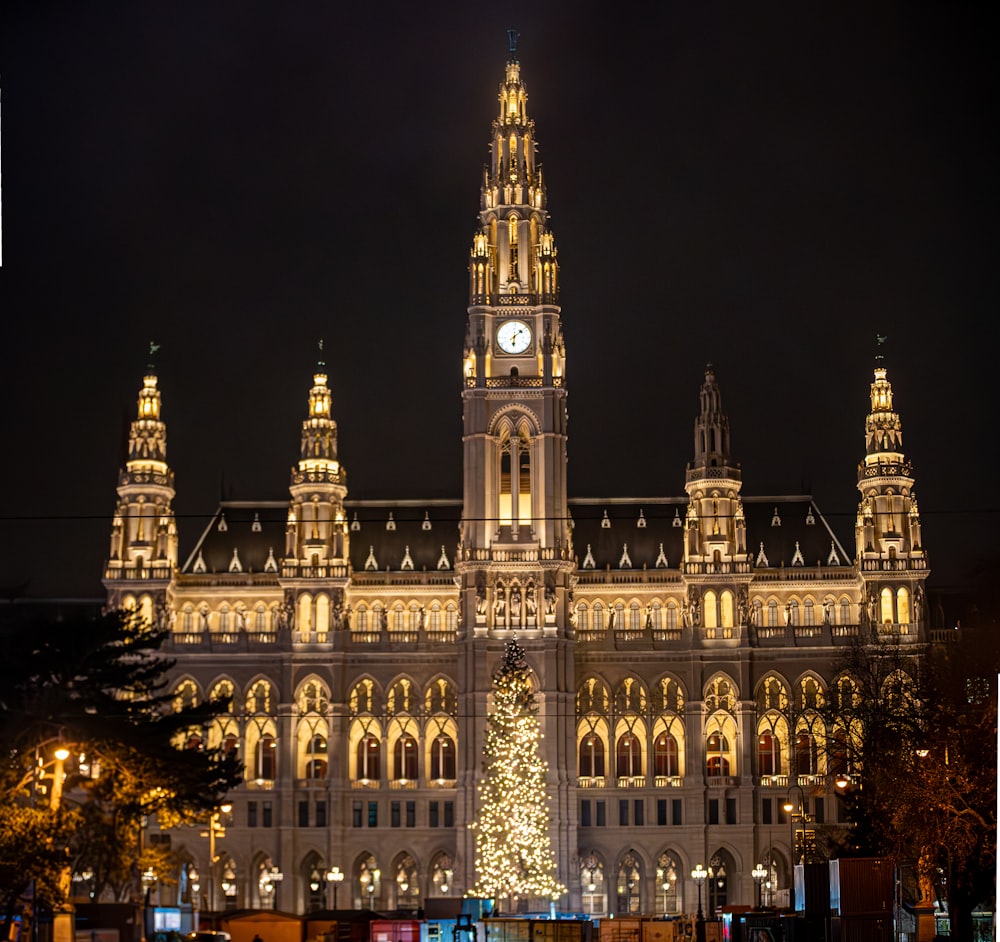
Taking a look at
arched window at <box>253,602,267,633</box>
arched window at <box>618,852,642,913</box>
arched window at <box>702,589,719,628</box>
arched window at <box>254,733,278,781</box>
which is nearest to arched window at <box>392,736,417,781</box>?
arched window at <box>254,733,278,781</box>

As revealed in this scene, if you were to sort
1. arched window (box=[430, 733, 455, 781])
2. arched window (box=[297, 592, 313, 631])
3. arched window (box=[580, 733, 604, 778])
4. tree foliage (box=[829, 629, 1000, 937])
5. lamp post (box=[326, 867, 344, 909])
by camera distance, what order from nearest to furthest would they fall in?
tree foliage (box=[829, 629, 1000, 937]), lamp post (box=[326, 867, 344, 909]), arched window (box=[580, 733, 604, 778]), arched window (box=[430, 733, 455, 781]), arched window (box=[297, 592, 313, 631])

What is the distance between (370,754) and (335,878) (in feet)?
27.5

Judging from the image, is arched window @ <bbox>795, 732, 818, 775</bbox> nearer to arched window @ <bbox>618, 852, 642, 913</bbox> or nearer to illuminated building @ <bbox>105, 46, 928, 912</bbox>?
illuminated building @ <bbox>105, 46, 928, 912</bbox>

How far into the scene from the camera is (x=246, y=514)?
134m

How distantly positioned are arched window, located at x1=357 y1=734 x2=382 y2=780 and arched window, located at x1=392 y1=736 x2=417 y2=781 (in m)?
1.04

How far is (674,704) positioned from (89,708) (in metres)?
65.9

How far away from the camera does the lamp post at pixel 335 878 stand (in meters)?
117

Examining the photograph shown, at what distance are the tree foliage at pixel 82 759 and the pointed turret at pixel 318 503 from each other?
59.8 m

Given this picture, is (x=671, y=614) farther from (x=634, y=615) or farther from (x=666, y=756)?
(x=666, y=756)

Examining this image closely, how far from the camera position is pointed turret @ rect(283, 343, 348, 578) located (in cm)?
12406

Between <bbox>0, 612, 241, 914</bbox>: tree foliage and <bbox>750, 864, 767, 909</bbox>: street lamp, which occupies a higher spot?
<bbox>0, 612, 241, 914</bbox>: tree foliage

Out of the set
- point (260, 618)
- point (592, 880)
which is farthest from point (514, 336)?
point (592, 880)

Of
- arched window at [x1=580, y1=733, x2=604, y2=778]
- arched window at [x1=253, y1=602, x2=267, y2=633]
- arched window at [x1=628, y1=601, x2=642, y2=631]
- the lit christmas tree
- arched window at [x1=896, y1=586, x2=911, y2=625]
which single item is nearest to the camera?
the lit christmas tree

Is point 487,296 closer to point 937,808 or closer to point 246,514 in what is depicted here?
point 246,514
